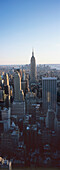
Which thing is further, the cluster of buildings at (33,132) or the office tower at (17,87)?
the office tower at (17,87)

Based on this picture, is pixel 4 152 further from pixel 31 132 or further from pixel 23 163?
pixel 31 132

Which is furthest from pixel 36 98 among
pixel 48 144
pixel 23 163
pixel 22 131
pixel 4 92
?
pixel 23 163

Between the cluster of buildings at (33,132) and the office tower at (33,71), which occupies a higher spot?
the office tower at (33,71)

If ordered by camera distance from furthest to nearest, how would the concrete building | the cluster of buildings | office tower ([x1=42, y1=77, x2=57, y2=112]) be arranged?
office tower ([x1=42, y1=77, x2=57, y2=112]) < the concrete building < the cluster of buildings

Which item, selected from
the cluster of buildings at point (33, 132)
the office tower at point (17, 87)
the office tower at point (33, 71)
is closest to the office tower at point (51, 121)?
the cluster of buildings at point (33, 132)

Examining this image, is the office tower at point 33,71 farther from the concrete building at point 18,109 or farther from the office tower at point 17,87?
the concrete building at point 18,109

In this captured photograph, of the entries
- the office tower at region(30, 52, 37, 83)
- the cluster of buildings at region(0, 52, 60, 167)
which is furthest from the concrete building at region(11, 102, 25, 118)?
the office tower at region(30, 52, 37, 83)

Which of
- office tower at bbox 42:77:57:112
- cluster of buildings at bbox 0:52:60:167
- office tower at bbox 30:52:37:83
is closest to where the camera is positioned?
cluster of buildings at bbox 0:52:60:167

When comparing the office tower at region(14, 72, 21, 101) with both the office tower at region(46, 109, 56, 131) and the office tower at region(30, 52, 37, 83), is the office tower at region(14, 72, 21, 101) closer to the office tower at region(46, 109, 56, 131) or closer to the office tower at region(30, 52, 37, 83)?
the office tower at region(46, 109, 56, 131)

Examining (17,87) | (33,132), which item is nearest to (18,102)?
(17,87)

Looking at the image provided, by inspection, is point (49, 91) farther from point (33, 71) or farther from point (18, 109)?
point (33, 71)

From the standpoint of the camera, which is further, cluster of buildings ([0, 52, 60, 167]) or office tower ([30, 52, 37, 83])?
office tower ([30, 52, 37, 83])
